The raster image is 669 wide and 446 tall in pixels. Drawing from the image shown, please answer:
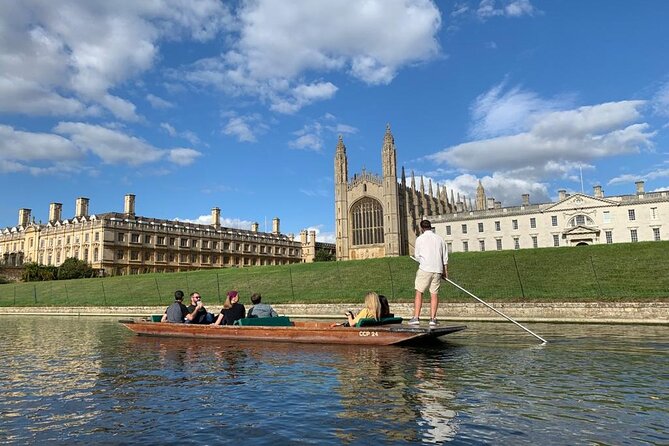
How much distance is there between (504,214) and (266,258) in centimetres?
5823

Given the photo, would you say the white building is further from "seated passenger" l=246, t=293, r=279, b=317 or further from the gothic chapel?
"seated passenger" l=246, t=293, r=279, b=317

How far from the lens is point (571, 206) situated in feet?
259

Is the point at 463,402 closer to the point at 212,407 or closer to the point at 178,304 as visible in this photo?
the point at 212,407

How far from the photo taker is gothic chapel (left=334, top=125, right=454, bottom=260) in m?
89.9

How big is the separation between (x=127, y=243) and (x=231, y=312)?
80386mm

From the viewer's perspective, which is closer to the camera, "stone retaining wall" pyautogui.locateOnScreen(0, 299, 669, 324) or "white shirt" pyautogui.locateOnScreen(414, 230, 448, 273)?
"white shirt" pyautogui.locateOnScreen(414, 230, 448, 273)

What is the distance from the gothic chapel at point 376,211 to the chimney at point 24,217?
69.0 m

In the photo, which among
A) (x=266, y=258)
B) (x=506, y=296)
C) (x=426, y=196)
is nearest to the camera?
(x=506, y=296)

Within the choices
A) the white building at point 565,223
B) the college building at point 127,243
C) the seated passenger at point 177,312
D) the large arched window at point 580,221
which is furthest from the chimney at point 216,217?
the seated passenger at point 177,312

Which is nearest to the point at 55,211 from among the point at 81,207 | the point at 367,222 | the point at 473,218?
the point at 81,207

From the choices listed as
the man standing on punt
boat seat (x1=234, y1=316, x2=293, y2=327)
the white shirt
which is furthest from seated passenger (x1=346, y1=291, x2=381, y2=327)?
boat seat (x1=234, y1=316, x2=293, y2=327)

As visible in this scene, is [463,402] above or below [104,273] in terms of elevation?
below

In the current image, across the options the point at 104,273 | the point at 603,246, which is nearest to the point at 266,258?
the point at 104,273

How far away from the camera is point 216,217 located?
368 ft
